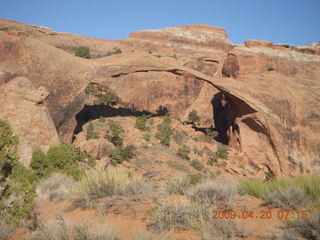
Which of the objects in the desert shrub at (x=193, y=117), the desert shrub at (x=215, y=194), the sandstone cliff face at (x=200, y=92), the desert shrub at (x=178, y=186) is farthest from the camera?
the desert shrub at (x=193, y=117)

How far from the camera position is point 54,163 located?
1095 cm

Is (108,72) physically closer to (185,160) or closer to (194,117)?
(185,160)

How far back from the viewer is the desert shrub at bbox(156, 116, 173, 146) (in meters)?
22.0

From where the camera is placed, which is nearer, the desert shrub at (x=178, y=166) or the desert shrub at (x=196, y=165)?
the desert shrub at (x=178, y=166)

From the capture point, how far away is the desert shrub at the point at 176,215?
5.00m

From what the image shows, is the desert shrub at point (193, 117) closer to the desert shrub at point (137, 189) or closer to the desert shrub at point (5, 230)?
the desert shrub at point (137, 189)

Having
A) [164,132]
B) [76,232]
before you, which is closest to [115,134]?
[164,132]

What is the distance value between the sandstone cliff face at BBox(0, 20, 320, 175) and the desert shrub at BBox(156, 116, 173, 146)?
3334 millimetres

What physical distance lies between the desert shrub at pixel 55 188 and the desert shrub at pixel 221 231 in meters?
4.55

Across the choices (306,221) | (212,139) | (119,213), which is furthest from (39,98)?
(212,139)

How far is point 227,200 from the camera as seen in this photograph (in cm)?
616

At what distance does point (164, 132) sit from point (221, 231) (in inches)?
745

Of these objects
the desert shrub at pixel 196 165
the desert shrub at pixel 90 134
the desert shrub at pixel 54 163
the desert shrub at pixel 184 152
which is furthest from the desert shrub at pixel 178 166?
the desert shrub at pixel 54 163
